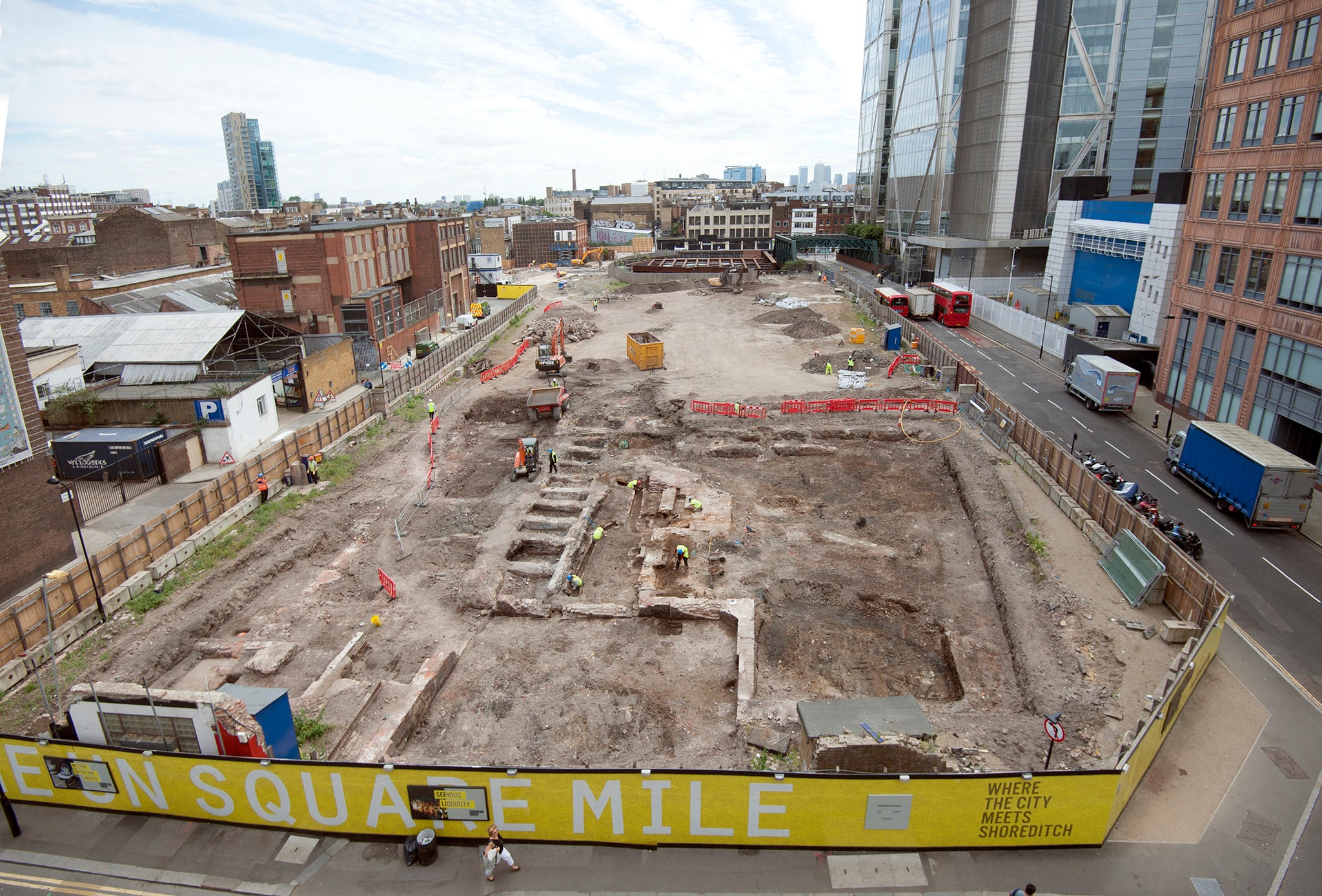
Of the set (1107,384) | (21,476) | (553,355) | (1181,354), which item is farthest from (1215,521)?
(21,476)

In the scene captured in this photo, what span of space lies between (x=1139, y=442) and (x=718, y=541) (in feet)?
77.6

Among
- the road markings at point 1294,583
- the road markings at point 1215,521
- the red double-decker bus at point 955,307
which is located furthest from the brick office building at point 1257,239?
the red double-decker bus at point 955,307

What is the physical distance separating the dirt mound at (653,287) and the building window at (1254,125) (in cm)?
6178

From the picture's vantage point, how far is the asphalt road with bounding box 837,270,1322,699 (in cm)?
1950

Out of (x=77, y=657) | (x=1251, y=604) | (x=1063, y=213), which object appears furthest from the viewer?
(x=1063, y=213)

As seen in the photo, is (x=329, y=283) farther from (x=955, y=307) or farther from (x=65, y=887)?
(x=955, y=307)

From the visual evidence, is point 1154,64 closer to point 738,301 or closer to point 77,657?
point 738,301

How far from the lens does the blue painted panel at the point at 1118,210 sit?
54.8 meters

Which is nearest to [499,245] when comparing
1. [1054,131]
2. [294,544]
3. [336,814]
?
[1054,131]

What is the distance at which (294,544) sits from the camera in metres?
26.0

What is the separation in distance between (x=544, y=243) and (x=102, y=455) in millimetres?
116820

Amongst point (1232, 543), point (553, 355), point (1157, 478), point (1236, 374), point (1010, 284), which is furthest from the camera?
point (1010, 284)

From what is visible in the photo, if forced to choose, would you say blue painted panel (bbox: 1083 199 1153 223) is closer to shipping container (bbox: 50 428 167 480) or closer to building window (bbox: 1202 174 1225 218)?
building window (bbox: 1202 174 1225 218)

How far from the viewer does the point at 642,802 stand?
11602 mm
